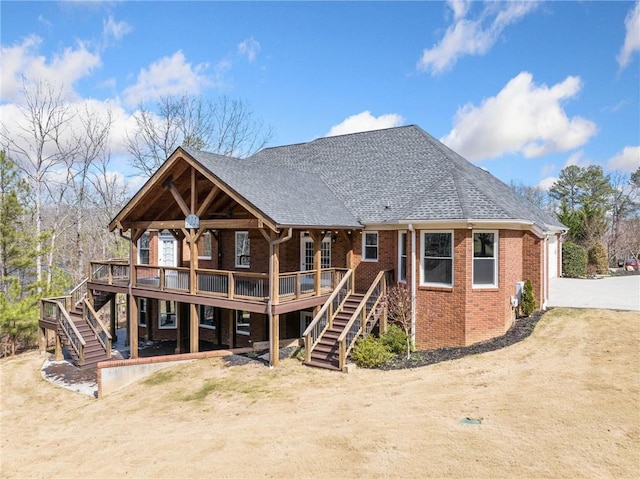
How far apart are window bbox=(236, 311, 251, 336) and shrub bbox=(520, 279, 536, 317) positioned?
40.3 feet

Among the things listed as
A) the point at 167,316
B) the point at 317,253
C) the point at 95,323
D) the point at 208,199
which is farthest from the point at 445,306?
the point at 95,323

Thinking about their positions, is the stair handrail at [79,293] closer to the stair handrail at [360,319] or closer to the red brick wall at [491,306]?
the stair handrail at [360,319]

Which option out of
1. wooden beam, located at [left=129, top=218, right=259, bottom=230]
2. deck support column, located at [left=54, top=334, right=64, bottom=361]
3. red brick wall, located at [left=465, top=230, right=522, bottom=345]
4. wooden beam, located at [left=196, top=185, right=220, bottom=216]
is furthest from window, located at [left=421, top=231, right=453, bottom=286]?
deck support column, located at [left=54, top=334, right=64, bottom=361]

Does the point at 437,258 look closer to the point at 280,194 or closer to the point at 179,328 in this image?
the point at 280,194

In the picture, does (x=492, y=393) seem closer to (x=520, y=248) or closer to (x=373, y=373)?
(x=373, y=373)

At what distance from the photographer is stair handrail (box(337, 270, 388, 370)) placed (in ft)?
40.5

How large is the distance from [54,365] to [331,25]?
67.2 feet

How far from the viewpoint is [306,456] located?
23.5 feet

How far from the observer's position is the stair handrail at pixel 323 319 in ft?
43.2

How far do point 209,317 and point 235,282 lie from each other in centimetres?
588

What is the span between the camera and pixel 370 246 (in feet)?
53.4

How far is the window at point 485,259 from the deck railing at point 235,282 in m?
5.09

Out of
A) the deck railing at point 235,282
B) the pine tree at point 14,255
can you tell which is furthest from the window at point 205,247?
the pine tree at point 14,255

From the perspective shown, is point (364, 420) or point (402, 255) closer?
point (364, 420)
